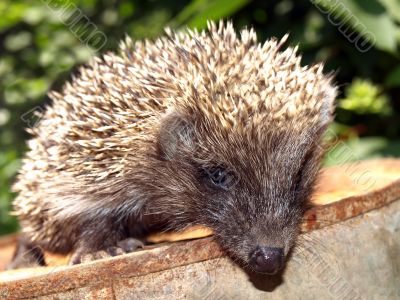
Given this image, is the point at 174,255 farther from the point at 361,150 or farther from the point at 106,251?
the point at 361,150

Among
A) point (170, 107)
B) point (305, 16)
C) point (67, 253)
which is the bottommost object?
point (67, 253)

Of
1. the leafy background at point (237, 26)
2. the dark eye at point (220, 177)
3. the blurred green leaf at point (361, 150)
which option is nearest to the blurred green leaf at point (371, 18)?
the leafy background at point (237, 26)

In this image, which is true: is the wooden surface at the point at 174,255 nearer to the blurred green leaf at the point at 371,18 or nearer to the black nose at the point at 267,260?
the black nose at the point at 267,260

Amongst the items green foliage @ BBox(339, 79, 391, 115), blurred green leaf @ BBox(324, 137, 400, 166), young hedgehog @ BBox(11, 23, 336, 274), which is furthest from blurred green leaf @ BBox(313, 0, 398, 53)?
green foliage @ BBox(339, 79, 391, 115)

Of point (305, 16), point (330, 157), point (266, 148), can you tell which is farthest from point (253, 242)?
point (305, 16)

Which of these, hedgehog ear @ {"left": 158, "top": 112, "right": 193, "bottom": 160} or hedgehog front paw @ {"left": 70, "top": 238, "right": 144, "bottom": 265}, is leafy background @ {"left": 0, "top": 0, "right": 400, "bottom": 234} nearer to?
hedgehog ear @ {"left": 158, "top": 112, "right": 193, "bottom": 160}

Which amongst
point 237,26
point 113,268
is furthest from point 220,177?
point 237,26

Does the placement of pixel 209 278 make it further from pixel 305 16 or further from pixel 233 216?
pixel 305 16
